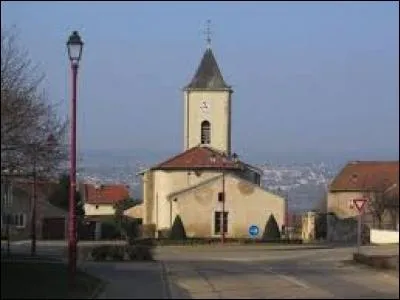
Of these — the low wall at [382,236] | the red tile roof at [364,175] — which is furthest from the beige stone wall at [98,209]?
the low wall at [382,236]

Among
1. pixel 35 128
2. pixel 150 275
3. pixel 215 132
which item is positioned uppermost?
pixel 215 132

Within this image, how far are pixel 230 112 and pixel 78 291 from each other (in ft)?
243

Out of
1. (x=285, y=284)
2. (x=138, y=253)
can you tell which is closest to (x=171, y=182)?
(x=138, y=253)

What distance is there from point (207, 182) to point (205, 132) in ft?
53.2

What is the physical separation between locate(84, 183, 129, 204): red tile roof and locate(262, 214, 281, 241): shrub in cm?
6546

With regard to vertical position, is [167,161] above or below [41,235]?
above

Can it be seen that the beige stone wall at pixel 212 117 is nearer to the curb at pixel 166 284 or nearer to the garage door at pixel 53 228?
the garage door at pixel 53 228

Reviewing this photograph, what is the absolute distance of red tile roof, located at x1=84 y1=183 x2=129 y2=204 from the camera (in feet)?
470

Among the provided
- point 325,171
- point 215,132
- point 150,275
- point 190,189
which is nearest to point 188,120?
point 215,132

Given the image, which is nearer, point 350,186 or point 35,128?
point 35,128

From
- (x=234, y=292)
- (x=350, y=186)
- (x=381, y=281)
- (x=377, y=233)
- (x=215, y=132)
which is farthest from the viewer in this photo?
(x=350, y=186)

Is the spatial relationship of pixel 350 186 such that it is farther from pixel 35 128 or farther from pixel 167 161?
pixel 35 128

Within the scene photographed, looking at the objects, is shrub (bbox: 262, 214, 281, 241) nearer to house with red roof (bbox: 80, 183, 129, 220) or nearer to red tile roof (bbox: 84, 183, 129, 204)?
house with red roof (bbox: 80, 183, 129, 220)

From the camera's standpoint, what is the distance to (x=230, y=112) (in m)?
96.2
